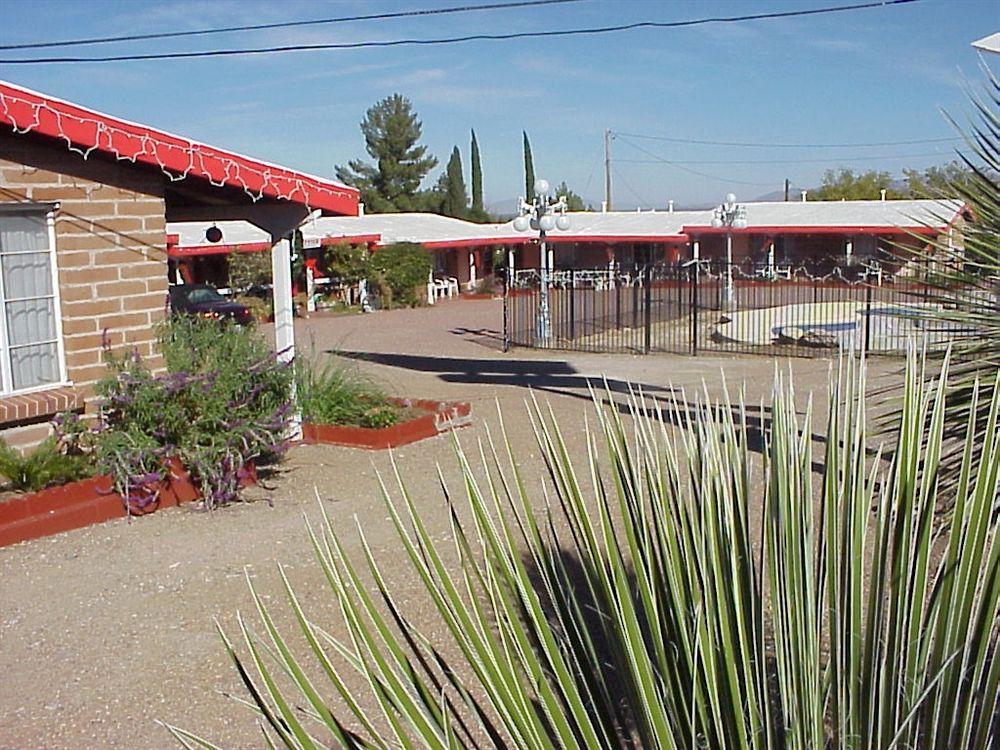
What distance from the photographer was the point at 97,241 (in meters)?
9.08

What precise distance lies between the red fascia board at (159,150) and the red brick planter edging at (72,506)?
8.08 ft

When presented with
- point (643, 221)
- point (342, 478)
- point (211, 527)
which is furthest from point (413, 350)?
point (643, 221)

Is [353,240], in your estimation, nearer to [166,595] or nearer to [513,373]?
[513,373]

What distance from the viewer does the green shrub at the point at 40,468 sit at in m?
7.89

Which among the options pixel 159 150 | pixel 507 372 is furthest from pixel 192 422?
pixel 507 372

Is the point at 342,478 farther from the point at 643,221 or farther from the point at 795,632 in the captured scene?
the point at 643,221

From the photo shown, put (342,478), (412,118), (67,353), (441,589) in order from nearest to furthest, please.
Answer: (441,589)
(67,353)
(342,478)
(412,118)

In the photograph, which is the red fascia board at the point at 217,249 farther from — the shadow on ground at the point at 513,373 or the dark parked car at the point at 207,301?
the shadow on ground at the point at 513,373

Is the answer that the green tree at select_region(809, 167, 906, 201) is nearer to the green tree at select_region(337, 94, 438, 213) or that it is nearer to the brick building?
the green tree at select_region(337, 94, 438, 213)

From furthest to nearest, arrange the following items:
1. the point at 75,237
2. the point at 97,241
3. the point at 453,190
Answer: the point at 453,190 < the point at 97,241 < the point at 75,237

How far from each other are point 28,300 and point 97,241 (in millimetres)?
769

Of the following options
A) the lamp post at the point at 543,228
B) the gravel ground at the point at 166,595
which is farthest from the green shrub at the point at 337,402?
the lamp post at the point at 543,228

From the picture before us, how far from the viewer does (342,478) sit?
31.3 ft

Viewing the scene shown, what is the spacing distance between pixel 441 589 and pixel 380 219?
41.9m
